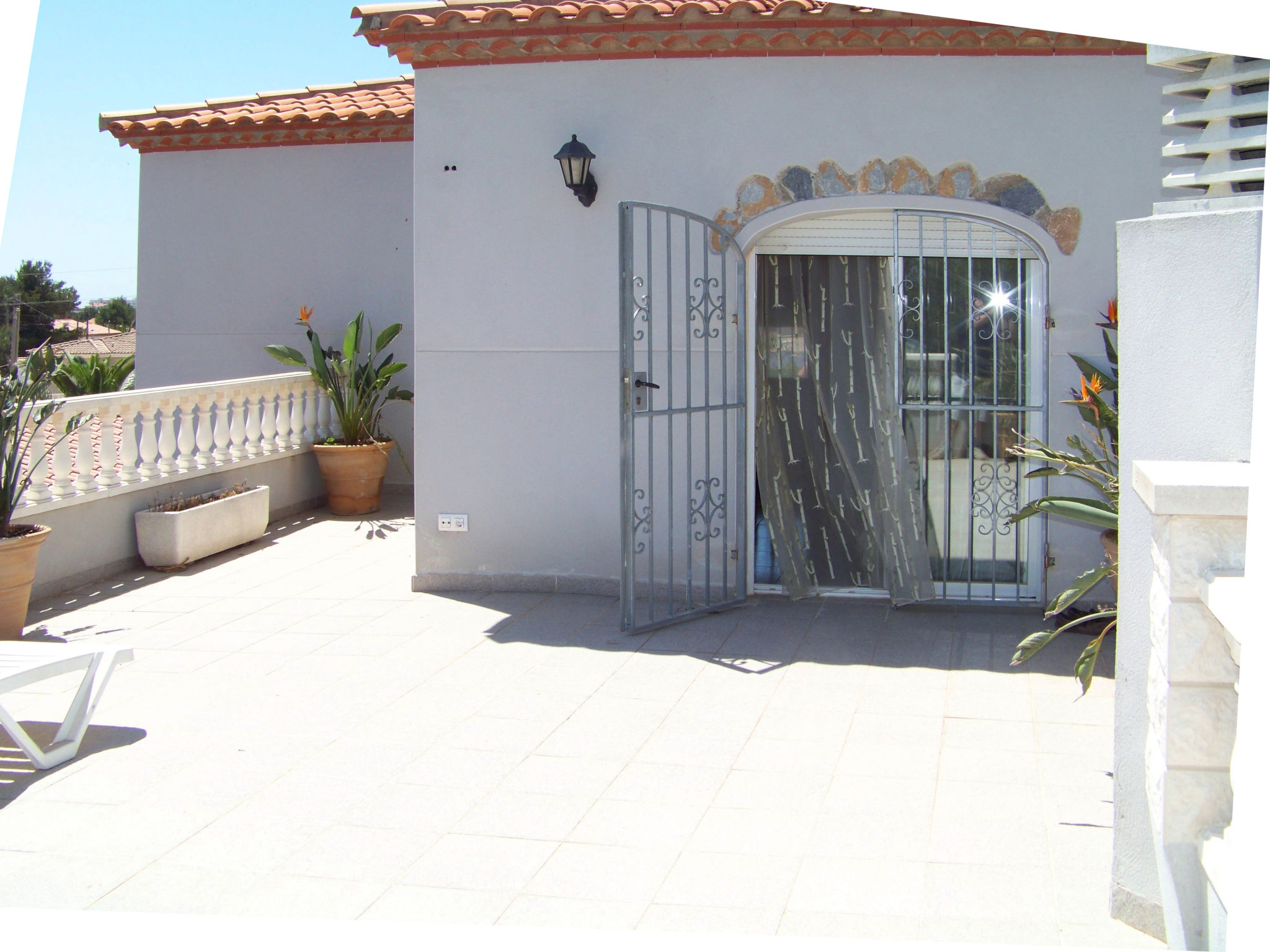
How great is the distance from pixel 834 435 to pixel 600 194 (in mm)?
2142

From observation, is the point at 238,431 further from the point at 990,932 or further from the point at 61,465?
the point at 990,932

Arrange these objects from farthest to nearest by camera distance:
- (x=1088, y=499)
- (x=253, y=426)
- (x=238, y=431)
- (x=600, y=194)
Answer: (x=253, y=426), (x=238, y=431), (x=600, y=194), (x=1088, y=499)

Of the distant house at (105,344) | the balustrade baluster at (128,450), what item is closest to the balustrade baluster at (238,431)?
the balustrade baluster at (128,450)

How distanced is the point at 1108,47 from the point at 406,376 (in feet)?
22.4

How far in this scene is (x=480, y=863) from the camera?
146 inches

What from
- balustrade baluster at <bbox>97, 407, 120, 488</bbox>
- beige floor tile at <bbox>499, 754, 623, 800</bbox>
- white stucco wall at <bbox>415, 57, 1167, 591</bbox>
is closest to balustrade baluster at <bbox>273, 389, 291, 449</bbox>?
balustrade baluster at <bbox>97, 407, 120, 488</bbox>

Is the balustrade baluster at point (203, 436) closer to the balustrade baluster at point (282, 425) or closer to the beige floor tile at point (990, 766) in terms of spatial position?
the balustrade baluster at point (282, 425)

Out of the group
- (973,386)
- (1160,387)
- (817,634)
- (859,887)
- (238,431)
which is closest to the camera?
(1160,387)

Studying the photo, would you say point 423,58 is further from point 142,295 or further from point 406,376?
point 142,295

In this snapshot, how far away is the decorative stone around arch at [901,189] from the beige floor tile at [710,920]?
15.1 feet

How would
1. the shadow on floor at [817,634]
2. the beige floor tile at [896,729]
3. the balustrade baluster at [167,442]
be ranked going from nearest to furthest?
the beige floor tile at [896,729], the shadow on floor at [817,634], the balustrade baluster at [167,442]

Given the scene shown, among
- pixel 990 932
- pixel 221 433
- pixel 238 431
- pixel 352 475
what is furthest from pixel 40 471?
pixel 990 932

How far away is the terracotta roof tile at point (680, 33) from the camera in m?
6.53

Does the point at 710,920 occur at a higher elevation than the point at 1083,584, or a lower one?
lower
